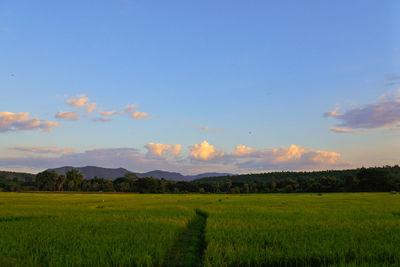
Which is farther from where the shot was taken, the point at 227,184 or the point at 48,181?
the point at 48,181

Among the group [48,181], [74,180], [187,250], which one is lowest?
[48,181]

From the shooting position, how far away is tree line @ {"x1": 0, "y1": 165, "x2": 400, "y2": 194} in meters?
77.4

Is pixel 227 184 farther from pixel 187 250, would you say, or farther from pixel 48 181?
pixel 187 250

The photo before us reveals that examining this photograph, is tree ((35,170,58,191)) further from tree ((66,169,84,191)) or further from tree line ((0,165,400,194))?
tree ((66,169,84,191))

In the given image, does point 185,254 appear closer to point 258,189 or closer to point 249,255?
point 249,255

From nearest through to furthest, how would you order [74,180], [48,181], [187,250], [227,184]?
[187,250]
[227,184]
[48,181]
[74,180]

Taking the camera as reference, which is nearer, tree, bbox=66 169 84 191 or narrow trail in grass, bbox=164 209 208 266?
narrow trail in grass, bbox=164 209 208 266

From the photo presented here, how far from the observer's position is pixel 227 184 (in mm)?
104500

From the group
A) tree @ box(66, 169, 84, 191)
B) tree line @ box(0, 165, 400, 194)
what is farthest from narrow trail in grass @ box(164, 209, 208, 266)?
tree @ box(66, 169, 84, 191)

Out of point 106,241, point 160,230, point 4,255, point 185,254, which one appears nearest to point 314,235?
point 185,254

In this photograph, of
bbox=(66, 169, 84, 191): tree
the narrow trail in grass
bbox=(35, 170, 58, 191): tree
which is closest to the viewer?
the narrow trail in grass

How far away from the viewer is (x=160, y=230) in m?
12.8

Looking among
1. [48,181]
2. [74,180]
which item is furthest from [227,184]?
[48,181]

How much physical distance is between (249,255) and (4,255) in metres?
7.59
